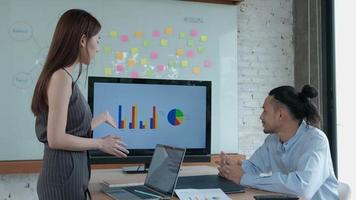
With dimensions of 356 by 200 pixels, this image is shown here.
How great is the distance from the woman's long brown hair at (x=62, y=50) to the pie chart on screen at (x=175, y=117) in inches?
27.4

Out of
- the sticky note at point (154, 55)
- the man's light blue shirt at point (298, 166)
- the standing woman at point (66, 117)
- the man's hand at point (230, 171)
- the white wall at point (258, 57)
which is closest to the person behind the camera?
the standing woman at point (66, 117)

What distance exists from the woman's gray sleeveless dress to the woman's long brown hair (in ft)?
0.24

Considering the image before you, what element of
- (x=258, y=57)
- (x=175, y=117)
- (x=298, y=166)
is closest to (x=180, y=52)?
(x=258, y=57)

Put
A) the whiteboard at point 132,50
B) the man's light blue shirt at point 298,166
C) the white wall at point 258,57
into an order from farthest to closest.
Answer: the white wall at point 258,57 → the whiteboard at point 132,50 → the man's light blue shirt at point 298,166

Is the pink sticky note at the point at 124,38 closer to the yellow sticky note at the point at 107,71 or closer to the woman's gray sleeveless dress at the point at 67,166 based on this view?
the yellow sticky note at the point at 107,71

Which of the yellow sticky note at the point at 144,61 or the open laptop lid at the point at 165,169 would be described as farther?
the yellow sticky note at the point at 144,61

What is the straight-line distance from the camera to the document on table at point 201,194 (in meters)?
1.44

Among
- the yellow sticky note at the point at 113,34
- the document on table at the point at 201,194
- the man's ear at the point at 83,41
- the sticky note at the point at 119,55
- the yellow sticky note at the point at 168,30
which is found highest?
the yellow sticky note at the point at 168,30

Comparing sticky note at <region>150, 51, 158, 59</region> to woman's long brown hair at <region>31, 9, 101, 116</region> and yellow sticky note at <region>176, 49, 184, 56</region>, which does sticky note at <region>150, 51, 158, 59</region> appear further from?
woman's long brown hair at <region>31, 9, 101, 116</region>

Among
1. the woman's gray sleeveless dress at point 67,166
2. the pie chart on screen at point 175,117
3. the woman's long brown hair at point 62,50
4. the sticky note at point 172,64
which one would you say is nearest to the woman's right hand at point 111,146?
the woman's gray sleeveless dress at point 67,166

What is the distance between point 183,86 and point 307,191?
822 mm

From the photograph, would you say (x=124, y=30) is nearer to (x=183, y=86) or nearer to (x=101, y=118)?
(x=183, y=86)

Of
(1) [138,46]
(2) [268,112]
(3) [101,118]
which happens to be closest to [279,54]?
(1) [138,46]

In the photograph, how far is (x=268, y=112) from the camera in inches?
78.2
